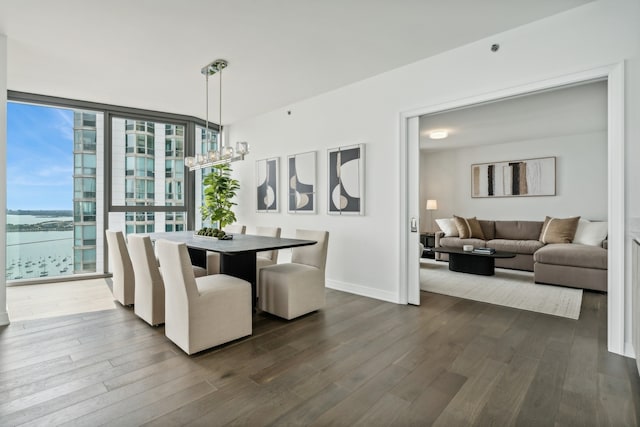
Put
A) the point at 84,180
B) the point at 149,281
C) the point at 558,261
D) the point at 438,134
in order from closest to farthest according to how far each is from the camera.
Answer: the point at 149,281
the point at 558,261
the point at 84,180
the point at 438,134

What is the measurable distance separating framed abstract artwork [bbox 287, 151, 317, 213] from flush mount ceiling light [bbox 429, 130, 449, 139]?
8.67 feet

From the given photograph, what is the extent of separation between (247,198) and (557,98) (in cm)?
488

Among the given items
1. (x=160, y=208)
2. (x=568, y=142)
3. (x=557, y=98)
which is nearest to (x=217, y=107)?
(x=160, y=208)

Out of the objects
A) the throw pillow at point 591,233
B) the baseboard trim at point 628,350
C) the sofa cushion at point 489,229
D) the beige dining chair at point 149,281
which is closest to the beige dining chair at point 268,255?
the beige dining chair at point 149,281

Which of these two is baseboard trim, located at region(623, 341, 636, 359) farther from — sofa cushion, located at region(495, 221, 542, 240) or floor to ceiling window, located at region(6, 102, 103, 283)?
floor to ceiling window, located at region(6, 102, 103, 283)

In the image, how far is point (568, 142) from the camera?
20.0ft

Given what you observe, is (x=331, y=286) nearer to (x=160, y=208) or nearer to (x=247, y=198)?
(x=247, y=198)

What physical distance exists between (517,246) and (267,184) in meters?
4.41

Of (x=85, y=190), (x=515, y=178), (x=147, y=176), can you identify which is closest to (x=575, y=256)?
(x=515, y=178)

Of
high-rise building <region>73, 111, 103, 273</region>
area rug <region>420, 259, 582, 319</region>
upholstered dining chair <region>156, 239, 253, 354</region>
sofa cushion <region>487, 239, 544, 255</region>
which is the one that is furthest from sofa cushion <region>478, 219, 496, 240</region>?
high-rise building <region>73, 111, 103, 273</region>

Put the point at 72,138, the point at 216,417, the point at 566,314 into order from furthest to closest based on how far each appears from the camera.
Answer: the point at 72,138 → the point at 566,314 → the point at 216,417

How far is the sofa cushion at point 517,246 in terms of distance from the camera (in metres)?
5.45

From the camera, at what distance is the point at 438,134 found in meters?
6.05

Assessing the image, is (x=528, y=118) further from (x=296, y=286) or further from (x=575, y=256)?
(x=296, y=286)
